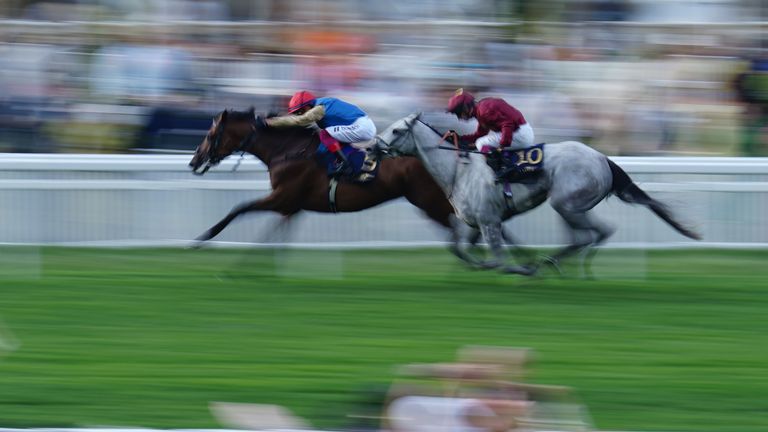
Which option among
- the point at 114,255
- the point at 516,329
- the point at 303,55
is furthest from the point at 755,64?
the point at 114,255

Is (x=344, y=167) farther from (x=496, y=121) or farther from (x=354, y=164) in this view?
(x=496, y=121)

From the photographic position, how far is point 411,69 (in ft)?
37.1

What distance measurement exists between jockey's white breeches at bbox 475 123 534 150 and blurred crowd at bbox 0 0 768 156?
1.62m

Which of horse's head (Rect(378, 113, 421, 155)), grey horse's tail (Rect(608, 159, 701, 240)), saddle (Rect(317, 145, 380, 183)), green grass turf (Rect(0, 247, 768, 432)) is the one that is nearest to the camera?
green grass turf (Rect(0, 247, 768, 432))

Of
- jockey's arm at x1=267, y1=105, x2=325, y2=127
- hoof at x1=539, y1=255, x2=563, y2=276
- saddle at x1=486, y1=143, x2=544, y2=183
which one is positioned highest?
jockey's arm at x1=267, y1=105, x2=325, y2=127

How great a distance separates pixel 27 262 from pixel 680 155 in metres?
5.05

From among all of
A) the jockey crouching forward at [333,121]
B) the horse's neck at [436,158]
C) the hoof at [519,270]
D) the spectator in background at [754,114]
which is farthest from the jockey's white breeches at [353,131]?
the spectator in background at [754,114]

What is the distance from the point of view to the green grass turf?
5.80 meters

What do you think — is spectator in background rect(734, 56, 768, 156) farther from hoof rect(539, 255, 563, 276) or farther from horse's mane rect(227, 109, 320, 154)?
horse's mane rect(227, 109, 320, 154)

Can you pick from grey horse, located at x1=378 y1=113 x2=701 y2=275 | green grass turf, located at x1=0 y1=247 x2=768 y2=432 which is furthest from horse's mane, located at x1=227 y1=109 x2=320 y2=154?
green grass turf, located at x1=0 y1=247 x2=768 y2=432

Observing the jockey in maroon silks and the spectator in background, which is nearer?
the jockey in maroon silks

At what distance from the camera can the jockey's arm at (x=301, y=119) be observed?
9.77m

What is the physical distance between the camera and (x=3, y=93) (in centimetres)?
1152

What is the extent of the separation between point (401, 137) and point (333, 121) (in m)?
0.54
